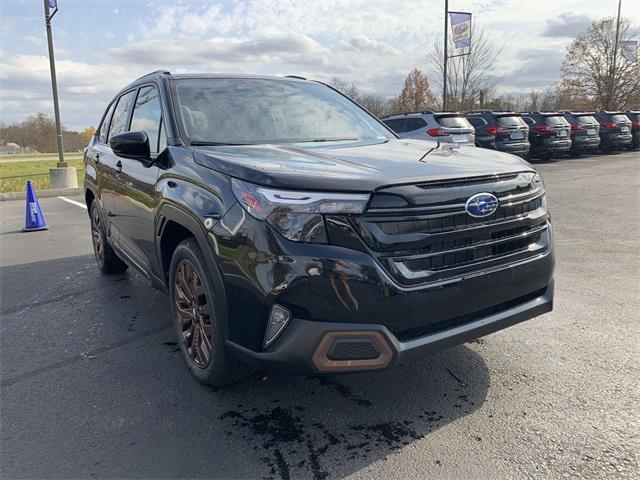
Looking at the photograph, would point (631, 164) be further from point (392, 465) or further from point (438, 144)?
point (392, 465)

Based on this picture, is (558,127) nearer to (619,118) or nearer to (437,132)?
(619,118)

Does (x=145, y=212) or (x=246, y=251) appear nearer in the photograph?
(x=246, y=251)

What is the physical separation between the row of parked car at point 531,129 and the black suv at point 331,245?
9546 millimetres

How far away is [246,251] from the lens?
2.35m

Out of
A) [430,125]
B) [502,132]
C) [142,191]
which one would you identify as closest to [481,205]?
[142,191]

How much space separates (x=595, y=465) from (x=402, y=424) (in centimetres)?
87

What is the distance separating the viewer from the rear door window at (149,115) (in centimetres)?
354

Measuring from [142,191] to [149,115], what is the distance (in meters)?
0.62

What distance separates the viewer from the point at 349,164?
260 centimetres

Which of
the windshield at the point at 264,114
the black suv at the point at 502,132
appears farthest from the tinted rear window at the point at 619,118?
the windshield at the point at 264,114

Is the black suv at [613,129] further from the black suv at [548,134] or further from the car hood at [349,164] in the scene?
the car hood at [349,164]

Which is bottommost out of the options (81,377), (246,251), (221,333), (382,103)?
(81,377)

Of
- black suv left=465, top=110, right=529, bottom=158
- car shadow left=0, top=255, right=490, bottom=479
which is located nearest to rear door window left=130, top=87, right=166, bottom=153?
car shadow left=0, top=255, right=490, bottom=479

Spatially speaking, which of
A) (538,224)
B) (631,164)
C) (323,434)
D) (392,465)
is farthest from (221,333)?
(631,164)
